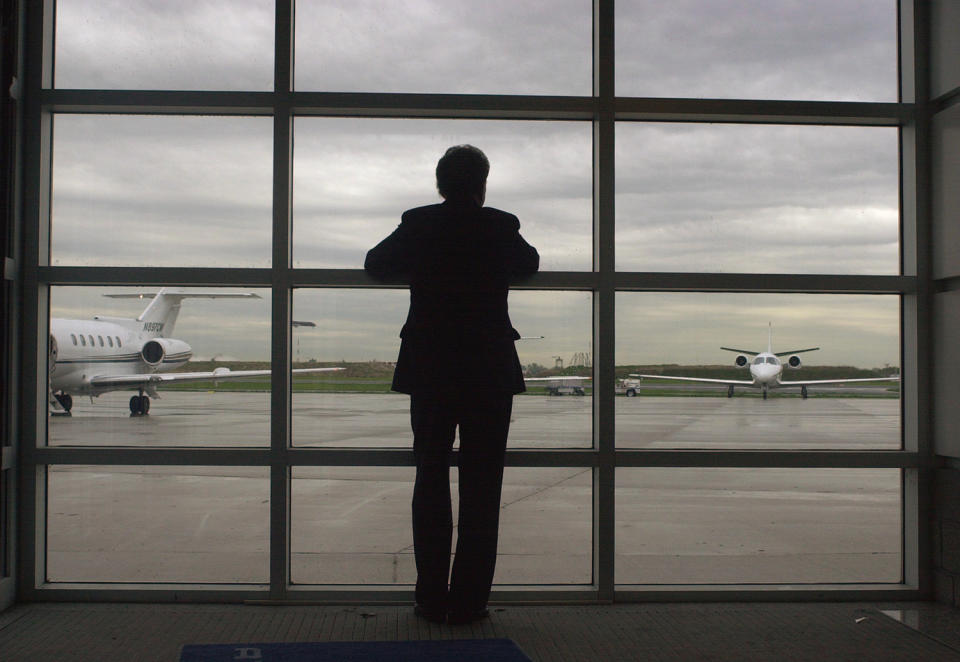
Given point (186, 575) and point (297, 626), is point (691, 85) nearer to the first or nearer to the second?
point (297, 626)

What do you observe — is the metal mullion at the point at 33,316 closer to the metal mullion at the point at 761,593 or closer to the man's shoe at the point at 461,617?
the man's shoe at the point at 461,617

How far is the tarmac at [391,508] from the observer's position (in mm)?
2611

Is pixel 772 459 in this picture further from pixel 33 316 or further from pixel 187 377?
pixel 33 316

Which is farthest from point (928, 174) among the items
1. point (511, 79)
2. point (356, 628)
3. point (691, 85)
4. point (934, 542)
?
point (356, 628)

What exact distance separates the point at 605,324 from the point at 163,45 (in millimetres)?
1823

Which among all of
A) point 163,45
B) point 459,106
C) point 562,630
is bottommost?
point 562,630

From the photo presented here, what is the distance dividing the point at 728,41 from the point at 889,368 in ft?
4.33

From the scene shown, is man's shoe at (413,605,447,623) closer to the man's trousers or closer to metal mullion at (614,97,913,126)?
the man's trousers

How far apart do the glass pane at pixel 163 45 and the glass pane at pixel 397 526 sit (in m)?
1.41

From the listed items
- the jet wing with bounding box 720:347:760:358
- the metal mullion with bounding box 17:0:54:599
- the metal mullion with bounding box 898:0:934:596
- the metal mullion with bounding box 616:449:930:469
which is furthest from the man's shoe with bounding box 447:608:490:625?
the metal mullion with bounding box 898:0:934:596

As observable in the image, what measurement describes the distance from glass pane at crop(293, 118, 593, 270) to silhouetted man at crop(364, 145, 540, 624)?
29cm

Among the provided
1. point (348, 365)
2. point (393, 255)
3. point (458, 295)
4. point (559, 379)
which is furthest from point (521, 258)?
point (348, 365)

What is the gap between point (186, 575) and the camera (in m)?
2.63

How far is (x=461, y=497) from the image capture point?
237cm
